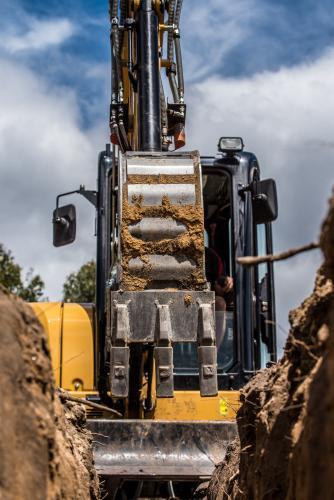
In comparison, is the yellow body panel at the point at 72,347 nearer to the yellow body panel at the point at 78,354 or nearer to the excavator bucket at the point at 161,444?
the yellow body panel at the point at 78,354

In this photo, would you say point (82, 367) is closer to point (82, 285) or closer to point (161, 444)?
point (161, 444)

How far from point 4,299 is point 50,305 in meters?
4.53

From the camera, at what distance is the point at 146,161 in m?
5.53

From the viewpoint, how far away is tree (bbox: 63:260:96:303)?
28316mm

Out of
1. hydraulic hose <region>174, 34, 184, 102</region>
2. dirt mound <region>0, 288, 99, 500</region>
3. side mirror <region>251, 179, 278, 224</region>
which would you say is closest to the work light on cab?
side mirror <region>251, 179, 278, 224</region>

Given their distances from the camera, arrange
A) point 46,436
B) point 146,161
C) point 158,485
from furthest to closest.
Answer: point 158,485 < point 146,161 < point 46,436

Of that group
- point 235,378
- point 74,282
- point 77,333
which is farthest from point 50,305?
point 74,282

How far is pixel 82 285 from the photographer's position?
2884cm

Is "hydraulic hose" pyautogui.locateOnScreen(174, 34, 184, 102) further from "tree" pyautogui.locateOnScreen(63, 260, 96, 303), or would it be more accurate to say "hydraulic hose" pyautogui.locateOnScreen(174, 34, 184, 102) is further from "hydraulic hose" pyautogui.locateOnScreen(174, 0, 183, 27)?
"tree" pyautogui.locateOnScreen(63, 260, 96, 303)

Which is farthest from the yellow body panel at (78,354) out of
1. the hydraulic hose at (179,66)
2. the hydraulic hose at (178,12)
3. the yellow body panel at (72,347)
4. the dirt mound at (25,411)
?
the dirt mound at (25,411)

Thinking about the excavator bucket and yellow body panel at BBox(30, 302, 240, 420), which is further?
yellow body panel at BBox(30, 302, 240, 420)

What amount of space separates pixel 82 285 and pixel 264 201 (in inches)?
882

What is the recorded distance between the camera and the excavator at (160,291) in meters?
5.16

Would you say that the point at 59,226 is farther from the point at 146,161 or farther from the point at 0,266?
the point at 0,266
